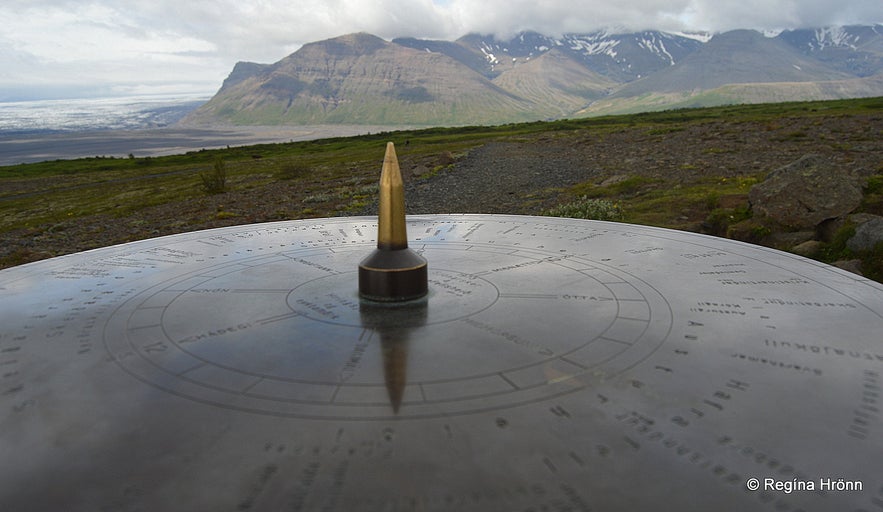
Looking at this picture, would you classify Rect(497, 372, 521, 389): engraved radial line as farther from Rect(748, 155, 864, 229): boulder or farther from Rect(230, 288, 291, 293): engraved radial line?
Rect(748, 155, 864, 229): boulder

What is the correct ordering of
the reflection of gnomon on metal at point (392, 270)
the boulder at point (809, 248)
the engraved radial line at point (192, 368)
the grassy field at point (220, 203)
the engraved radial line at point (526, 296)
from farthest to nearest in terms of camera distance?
the grassy field at point (220, 203)
the boulder at point (809, 248)
the engraved radial line at point (526, 296)
the reflection of gnomon on metal at point (392, 270)
the engraved radial line at point (192, 368)

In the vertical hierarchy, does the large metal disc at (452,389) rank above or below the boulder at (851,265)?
above

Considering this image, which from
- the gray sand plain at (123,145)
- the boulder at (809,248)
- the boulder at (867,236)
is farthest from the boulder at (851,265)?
the gray sand plain at (123,145)

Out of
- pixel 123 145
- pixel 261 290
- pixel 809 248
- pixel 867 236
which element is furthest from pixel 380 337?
pixel 123 145

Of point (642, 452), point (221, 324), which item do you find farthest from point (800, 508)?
point (221, 324)

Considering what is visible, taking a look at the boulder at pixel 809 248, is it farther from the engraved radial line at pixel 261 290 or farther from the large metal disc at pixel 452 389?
the engraved radial line at pixel 261 290

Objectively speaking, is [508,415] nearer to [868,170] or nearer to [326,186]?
[868,170]

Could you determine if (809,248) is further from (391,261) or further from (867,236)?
(391,261)
